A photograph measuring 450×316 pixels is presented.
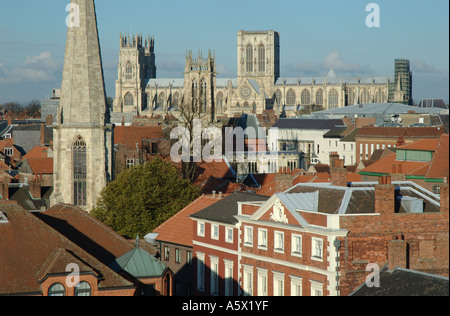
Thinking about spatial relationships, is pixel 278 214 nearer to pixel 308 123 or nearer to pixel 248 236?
Result: pixel 248 236

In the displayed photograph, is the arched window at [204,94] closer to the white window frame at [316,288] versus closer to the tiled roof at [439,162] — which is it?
the tiled roof at [439,162]

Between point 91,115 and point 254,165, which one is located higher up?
point 91,115

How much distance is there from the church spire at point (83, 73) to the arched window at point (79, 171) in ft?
4.75

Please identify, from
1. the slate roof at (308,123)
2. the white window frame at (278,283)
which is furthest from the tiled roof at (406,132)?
the white window frame at (278,283)

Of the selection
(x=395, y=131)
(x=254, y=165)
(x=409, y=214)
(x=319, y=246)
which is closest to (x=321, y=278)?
(x=319, y=246)

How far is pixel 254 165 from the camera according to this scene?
307 feet

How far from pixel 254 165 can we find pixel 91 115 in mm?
40816

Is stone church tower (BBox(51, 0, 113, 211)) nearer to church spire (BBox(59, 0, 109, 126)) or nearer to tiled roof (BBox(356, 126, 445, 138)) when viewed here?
church spire (BBox(59, 0, 109, 126))

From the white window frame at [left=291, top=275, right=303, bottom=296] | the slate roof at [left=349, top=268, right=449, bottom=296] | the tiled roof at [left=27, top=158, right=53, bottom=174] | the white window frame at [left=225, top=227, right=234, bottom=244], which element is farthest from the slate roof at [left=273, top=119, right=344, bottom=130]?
the slate roof at [left=349, top=268, right=449, bottom=296]

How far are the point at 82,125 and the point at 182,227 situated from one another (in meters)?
14.3

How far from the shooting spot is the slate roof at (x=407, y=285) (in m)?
22.7

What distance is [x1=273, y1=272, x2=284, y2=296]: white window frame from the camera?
31953mm

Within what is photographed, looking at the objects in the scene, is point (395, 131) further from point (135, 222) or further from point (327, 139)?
point (135, 222)
